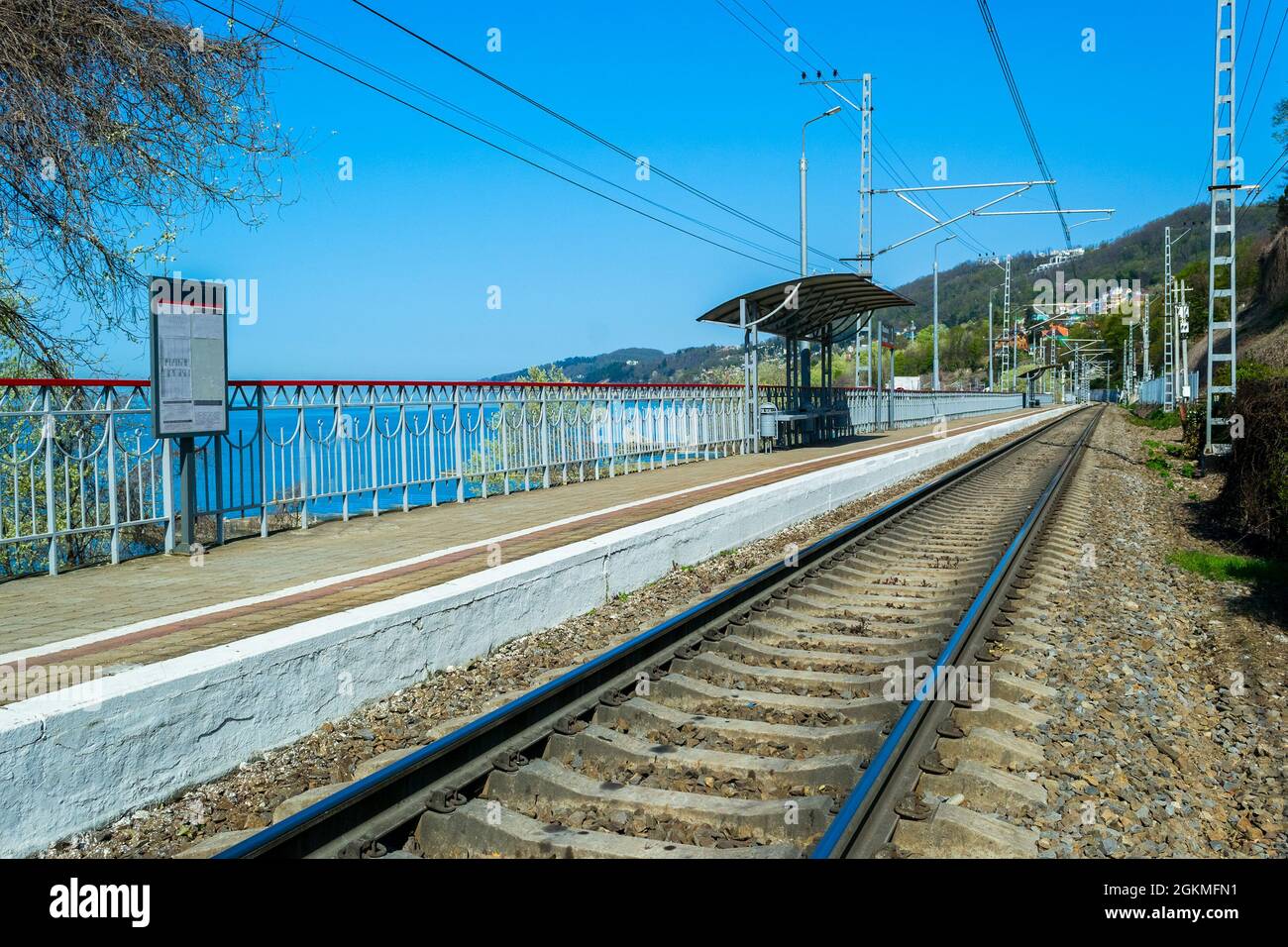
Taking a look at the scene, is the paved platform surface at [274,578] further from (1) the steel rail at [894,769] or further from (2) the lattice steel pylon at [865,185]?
(2) the lattice steel pylon at [865,185]

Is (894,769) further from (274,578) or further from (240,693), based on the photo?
(274,578)

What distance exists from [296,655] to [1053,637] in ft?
17.2

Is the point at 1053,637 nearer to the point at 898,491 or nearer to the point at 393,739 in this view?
the point at 393,739

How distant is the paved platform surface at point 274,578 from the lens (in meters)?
6.26

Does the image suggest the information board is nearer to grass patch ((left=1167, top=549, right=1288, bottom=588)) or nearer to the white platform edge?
the white platform edge

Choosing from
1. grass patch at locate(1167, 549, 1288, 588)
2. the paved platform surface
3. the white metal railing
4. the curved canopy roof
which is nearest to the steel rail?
the paved platform surface

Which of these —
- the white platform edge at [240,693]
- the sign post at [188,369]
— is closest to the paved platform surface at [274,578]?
the white platform edge at [240,693]

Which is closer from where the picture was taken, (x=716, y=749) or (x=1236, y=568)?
(x=716, y=749)

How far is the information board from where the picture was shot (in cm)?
933

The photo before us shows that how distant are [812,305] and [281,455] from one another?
16.5 meters

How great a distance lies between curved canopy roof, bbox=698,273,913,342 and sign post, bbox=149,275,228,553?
1456cm

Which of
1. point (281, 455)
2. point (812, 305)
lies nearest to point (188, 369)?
point (281, 455)

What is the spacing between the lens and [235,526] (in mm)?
11406

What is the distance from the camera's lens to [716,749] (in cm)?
514
